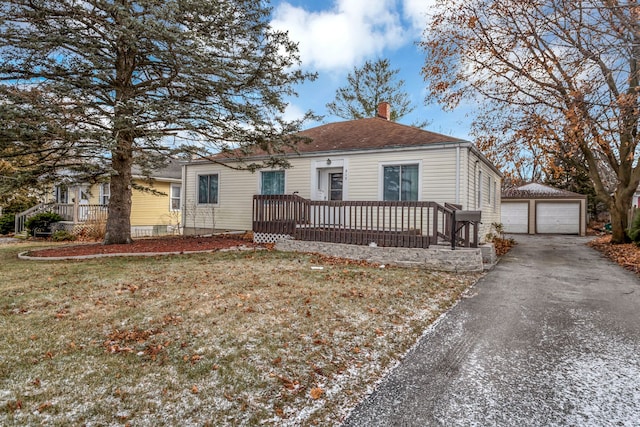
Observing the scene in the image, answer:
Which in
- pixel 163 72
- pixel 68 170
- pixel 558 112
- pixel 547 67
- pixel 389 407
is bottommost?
pixel 389 407

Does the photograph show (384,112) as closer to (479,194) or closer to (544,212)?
(479,194)

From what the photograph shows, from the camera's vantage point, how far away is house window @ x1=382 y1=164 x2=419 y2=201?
35.7 feet

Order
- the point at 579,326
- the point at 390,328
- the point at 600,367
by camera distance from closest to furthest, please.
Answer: the point at 600,367, the point at 390,328, the point at 579,326

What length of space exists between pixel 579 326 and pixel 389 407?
10.9 ft

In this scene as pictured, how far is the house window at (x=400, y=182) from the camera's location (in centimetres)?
1088

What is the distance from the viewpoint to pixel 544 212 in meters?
A: 22.8

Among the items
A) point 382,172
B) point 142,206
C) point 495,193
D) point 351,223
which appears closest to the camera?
point 351,223

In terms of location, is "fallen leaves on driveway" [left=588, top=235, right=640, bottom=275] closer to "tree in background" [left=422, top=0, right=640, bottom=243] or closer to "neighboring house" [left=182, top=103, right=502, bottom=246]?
"tree in background" [left=422, top=0, right=640, bottom=243]

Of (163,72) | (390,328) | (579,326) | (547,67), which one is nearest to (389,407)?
(390,328)

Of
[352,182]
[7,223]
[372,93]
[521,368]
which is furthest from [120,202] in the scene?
[372,93]

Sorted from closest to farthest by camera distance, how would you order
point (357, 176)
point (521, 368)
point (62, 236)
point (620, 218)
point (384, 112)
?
point (521, 368) < point (357, 176) < point (62, 236) < point (620, 218) < point (384, 112)

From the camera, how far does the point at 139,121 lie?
8.16 metres

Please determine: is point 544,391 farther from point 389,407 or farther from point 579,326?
point 579,326

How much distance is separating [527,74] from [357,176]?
5851 mm
